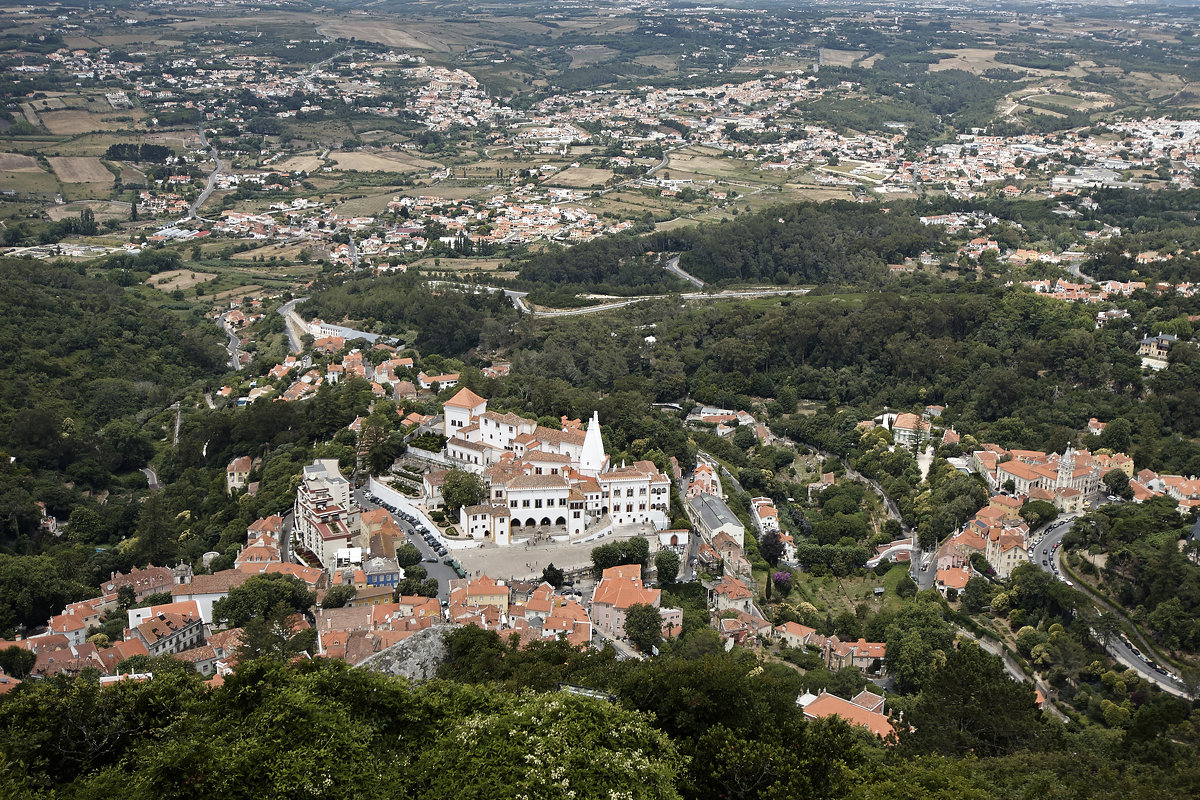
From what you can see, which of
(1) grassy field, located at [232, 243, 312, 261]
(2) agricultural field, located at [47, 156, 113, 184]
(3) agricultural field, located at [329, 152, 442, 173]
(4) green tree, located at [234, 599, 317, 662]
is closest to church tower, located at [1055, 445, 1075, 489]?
(4) green tree, located at [234, 599, 317, 662]

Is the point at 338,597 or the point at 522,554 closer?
the point at 338,597

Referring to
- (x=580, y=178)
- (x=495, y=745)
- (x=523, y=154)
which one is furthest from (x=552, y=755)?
(x=523, y=154)

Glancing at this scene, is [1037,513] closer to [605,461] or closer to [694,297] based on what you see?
[605,461]

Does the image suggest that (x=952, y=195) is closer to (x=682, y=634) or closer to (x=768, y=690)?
(x=682, y=634)

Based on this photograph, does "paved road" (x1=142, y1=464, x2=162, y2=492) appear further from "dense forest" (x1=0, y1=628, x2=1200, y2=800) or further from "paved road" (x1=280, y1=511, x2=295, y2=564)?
"dense forest" (x1=0, y1=628, x2=1200, y2=800)

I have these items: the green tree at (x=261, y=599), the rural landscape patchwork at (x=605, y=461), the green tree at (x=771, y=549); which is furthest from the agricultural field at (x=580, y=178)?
the green tree at (x=261, y=599)

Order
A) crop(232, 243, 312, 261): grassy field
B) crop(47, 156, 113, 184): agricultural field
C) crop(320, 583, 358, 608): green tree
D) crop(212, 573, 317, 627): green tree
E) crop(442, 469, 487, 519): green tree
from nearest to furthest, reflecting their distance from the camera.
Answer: crop(320, 583, 358, 608): green tree → crop(212, 573, 317, 627): green tree → crop(442, 469, 487, 519): green tree → crop(232, 243, 312, 261): grassy field → crop(47, 156, 113, 184): agricultural field
